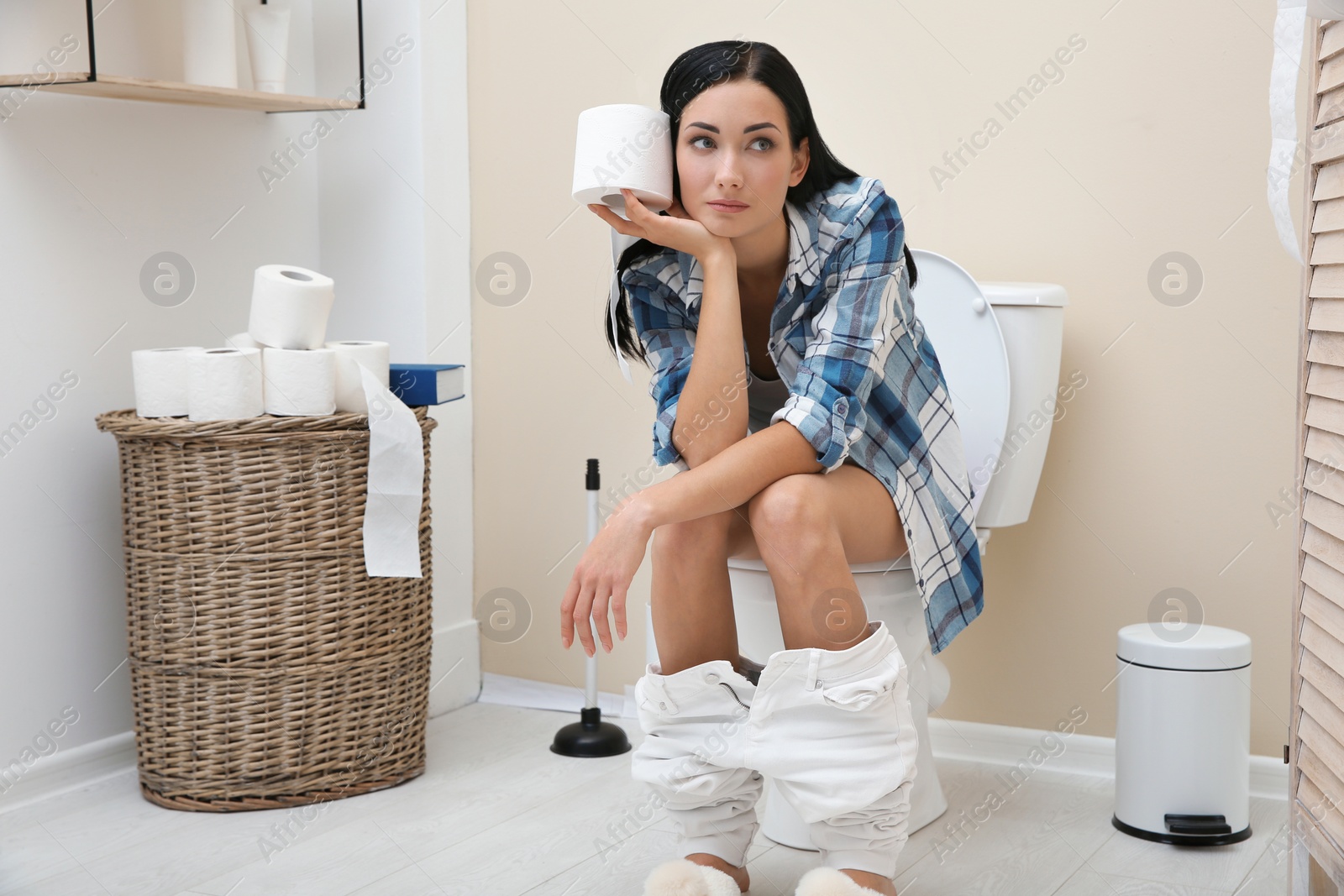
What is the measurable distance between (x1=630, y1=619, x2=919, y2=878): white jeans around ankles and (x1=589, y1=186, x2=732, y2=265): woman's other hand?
42 centimetres

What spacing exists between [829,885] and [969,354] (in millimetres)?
729

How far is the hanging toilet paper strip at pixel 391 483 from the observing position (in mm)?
1612

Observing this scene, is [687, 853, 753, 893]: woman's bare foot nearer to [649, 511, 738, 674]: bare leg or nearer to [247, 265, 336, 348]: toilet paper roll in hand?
[649, 511, 738, 674]: bare leg

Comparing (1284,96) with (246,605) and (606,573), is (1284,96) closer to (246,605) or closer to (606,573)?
(606,573)

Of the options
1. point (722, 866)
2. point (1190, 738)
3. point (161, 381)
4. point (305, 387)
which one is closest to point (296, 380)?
point (305, 387)

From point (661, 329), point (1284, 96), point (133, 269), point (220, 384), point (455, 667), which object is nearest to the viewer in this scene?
point (1284, 96)

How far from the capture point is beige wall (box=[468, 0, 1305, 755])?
1.54 meters

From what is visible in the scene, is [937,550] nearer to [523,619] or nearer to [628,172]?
[628,172]

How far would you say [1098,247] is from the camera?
5.31ft

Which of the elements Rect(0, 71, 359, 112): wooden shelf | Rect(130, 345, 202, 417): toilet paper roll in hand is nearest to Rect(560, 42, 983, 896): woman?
→ Rect(130, 345, 202, 417): toilet paper roll in hand

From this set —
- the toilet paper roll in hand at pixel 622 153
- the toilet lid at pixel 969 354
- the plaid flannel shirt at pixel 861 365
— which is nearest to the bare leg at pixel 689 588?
the plaid flannel shirt at pixel 861 365

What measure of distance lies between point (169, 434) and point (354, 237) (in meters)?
0.63

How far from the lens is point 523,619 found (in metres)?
2.07

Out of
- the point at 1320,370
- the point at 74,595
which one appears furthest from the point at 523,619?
the point at 1320,370
